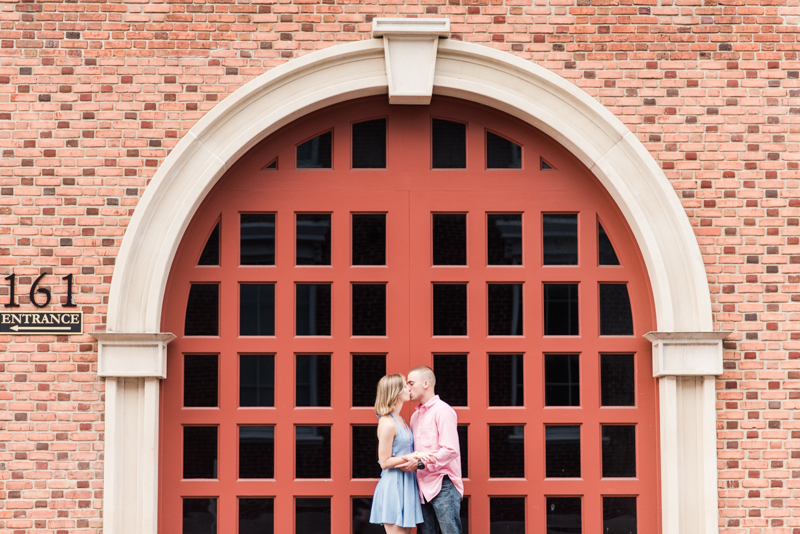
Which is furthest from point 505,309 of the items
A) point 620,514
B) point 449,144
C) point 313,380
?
point 620,514

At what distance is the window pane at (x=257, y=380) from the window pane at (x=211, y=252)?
781mm

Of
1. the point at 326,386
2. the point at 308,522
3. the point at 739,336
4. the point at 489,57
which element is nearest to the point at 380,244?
the point at 326,386

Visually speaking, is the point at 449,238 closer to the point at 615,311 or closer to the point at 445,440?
the point at 615,311

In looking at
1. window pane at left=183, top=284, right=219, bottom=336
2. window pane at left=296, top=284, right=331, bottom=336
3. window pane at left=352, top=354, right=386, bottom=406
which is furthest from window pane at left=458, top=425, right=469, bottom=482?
window pane at left=183, top=284, right=219, bottom=336

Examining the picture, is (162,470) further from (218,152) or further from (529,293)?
(529,293)

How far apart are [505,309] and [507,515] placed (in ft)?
5.14

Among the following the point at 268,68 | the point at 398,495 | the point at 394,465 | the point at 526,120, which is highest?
the point at 268,68

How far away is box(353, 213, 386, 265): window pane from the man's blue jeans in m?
1.77

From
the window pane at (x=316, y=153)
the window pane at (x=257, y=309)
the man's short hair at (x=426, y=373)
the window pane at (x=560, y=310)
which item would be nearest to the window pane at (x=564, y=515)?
the window pane at (x=560, y=310)

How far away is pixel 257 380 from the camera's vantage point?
6.56 meters

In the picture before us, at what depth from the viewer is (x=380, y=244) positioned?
667 cm

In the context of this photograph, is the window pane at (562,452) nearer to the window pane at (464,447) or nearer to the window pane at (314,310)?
the window pane at (464,447)

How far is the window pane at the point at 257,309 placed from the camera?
6602mm

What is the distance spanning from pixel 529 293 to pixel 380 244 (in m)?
1.22
